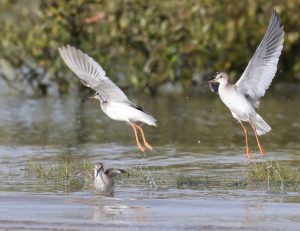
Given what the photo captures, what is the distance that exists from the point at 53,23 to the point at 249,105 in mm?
10350

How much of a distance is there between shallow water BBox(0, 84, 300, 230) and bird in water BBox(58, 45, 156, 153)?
0.68 m

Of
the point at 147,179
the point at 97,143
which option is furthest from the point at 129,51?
the point at 147,179

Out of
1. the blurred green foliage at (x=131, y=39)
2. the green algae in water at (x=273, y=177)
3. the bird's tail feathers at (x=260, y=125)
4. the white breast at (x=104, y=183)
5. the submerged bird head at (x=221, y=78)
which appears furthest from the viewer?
the blurred green foliage at (x=131, y=39)

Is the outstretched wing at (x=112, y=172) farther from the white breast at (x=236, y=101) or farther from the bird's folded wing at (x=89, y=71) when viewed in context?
the white breast at (x=236, y=101)

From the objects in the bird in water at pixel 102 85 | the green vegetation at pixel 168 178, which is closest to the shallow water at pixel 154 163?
the green vegetation at pixel 168 178

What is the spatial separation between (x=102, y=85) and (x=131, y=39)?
10461 millimetres

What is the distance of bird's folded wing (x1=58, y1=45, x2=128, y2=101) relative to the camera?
13906mm

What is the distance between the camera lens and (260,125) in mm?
14570

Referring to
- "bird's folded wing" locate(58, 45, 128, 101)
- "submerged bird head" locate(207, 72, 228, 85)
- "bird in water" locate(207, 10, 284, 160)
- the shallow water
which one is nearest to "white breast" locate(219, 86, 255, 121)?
"bird in water" locate(207, 10, 284, 160)

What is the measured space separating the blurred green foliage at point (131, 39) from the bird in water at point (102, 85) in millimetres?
9100

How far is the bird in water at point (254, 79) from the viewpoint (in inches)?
551

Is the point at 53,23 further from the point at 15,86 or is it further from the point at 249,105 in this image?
the point at 249,105

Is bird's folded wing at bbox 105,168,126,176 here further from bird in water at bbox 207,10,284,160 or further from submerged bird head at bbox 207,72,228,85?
submerged bird head at bbox 207,72,228,85

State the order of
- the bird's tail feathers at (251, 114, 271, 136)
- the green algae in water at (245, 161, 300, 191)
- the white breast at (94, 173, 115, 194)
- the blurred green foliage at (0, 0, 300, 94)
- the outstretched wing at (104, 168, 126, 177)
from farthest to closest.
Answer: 1. the blurred green foliage at (0, 0, 300, 94)
2. the bird's tail feathers at (251, 114, 271, 136)
3. the green algae in water at (245, 161, 300, 191)
4. the outstretched wing at (104, 168, 126, 177)
5. the white breast at (94, 173, 115, 194)
